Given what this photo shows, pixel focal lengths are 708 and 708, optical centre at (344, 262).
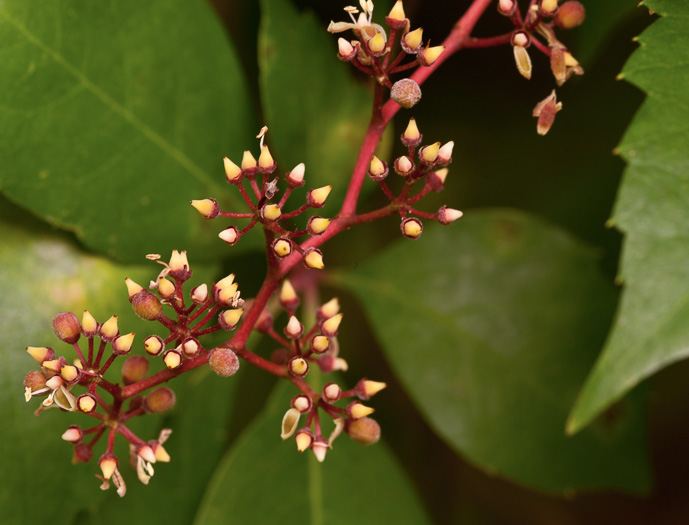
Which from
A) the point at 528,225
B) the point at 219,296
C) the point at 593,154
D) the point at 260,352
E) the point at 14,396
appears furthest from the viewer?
the point at 593,154

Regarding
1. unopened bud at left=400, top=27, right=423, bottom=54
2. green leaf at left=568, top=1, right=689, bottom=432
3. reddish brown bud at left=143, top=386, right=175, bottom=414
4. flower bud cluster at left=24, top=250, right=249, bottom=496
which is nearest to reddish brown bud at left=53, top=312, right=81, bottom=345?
flower bud cluster at left=24, top=250, right=249, bottom=496

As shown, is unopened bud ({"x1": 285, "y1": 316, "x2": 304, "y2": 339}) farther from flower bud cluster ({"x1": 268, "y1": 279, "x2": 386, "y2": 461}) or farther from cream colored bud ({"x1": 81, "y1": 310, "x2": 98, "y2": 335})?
cream colored bud ({"x1": 81, "y1": 310, "x2": 98, "y2": 335})

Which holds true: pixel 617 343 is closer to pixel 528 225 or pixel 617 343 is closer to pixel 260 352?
pixel 528 225

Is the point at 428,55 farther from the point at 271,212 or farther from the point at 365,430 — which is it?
the point at 365,430

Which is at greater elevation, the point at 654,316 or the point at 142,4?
the point at 142,4

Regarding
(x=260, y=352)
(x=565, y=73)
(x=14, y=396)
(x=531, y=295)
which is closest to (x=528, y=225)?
(x=531, y=295)

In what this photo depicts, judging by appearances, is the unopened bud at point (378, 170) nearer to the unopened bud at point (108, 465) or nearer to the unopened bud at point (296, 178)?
the unopened bud at point (296, 178)
